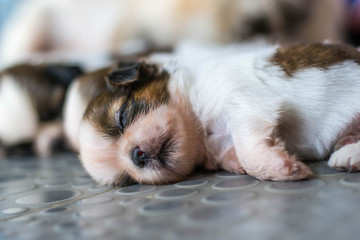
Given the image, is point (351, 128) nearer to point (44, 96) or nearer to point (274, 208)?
point (274, 208)

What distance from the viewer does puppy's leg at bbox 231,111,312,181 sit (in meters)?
1.07

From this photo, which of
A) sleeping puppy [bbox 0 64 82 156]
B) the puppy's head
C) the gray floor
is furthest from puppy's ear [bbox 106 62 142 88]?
sleeping puppy [bbox 0 64 82 156]

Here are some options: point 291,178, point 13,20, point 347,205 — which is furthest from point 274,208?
point 13,20

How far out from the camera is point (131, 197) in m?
1.13

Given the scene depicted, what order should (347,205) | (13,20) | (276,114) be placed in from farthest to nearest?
(13,20)
(276,114)
(347,205)

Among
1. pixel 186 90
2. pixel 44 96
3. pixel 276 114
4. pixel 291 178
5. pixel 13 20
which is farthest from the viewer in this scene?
pixel 13 20

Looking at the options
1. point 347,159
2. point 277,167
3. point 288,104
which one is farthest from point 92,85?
point 347,159

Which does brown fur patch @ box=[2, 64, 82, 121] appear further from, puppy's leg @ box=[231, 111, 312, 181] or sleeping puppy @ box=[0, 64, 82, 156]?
puppy's leg @ box=[231, 111, 312, 181]

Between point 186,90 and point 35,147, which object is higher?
point 186,90

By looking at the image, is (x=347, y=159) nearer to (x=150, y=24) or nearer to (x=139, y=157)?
(x=139, y=157)

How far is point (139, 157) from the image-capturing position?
50.3 inches

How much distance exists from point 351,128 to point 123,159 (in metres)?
Answer: 0.69

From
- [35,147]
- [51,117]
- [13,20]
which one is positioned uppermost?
[13,20]

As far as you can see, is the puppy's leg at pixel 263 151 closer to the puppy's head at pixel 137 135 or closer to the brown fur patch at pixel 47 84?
the puppy's head at pixel 137 135
